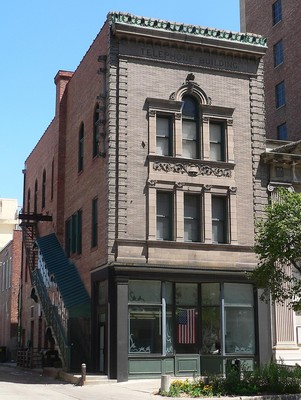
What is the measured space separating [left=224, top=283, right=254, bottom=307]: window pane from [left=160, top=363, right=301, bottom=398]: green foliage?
7.50 meters

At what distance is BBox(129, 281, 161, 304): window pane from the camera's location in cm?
2705

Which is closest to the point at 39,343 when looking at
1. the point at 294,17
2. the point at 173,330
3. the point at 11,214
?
the point at 173,330

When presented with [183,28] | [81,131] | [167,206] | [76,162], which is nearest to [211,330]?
[167,206]

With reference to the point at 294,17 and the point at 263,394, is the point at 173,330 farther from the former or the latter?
the point at 294,17

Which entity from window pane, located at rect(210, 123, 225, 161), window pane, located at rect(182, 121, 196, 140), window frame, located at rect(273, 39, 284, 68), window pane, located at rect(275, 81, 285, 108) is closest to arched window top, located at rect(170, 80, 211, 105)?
window pane, located at rect(182, 121, 196, 140)

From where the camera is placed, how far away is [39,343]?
40000 mm

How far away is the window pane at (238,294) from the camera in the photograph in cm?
2859

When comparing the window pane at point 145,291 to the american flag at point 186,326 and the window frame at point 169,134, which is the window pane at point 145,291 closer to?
the american flag at point 186,326

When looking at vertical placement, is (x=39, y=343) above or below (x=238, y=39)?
below

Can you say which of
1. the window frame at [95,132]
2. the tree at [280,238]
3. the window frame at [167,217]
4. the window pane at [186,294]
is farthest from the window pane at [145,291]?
the window frame at [95,132]

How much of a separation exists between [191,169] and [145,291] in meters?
5.69

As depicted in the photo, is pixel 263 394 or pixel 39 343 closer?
pixel 263 394

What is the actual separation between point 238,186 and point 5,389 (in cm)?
1319

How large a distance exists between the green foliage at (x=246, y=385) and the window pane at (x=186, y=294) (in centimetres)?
702
